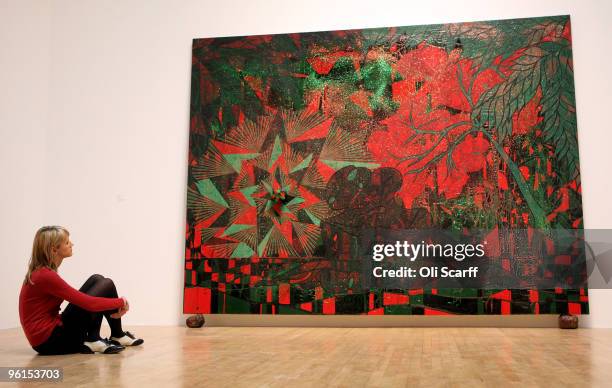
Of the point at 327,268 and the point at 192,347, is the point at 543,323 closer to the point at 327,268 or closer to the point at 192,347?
the point at 327,268

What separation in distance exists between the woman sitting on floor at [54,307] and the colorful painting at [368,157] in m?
1.70

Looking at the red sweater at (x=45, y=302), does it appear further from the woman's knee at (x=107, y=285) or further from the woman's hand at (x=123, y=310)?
the woman's knee at (x=107, y=285)

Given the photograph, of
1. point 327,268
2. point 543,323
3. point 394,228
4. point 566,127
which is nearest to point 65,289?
point 327,268

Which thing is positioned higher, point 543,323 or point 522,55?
point 522,55

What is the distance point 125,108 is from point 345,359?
10.2ft

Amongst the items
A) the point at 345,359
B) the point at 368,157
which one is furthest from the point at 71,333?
the point at 368,157

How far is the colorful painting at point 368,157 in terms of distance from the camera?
181 inches

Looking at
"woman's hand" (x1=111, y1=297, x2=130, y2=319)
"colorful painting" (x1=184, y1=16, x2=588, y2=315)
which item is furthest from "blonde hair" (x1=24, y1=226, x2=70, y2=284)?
"colorful painting" (x1=184, y1=16, x2=588, y2=315)

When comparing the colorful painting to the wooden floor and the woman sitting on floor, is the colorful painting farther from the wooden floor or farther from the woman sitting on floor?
the woman sitting on floor

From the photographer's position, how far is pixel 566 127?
4609 millimetres

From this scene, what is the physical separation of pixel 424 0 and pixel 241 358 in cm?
319

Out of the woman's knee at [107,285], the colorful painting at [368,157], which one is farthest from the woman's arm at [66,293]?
the colorful painting at [368,157]

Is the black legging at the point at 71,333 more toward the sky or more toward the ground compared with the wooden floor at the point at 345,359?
more toward the sky

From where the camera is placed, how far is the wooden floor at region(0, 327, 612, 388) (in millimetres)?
2352
